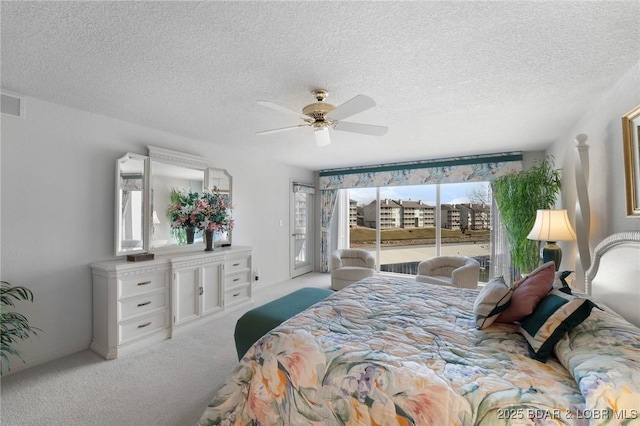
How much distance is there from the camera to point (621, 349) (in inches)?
43.6

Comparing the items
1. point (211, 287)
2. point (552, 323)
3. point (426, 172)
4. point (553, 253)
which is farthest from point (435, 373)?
point (426, 172)

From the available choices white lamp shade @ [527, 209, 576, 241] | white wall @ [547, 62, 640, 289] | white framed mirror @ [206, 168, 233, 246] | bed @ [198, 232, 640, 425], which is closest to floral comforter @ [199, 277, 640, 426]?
bed @ [198, 232, 640, 425]

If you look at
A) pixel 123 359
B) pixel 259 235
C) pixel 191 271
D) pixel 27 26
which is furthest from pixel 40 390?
pixel 259 235

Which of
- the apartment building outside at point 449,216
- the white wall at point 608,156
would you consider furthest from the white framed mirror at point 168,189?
the apartment building outside at point 449,216

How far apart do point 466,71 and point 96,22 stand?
2.28 m

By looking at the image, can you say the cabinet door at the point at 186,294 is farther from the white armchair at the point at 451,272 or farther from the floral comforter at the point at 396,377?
the white armchair at the point at 451,272

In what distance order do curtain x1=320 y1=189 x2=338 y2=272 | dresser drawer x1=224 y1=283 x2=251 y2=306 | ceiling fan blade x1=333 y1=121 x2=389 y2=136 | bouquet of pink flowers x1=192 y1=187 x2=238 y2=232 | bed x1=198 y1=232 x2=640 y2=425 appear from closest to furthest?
bed x1=198 y1=232 x2=640 y2=425 → ceiling fan blade x1=333 y1=121 x2=389 y2=136 → bouquet of pink flowers x1=192 y1=187 x2=238 y2=232 → dresser drawer x1=224 y1=283 x2=251 y2=306 → curtain x1=320 y1=189 x2=338 y2=272

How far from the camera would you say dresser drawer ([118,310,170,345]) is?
266 cm

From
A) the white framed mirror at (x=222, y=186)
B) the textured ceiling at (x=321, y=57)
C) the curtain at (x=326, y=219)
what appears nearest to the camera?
→ the textured ceiling at (x=321, y=57)

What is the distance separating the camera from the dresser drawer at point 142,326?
2.66 meters

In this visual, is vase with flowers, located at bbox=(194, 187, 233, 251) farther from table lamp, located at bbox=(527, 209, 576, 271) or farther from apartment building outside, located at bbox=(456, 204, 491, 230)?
apartment building outside, located at bbox=(456, 204, 491, 230)

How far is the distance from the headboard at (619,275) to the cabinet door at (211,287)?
12.1 ft

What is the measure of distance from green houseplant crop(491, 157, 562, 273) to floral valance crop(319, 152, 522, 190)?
2.77 feet

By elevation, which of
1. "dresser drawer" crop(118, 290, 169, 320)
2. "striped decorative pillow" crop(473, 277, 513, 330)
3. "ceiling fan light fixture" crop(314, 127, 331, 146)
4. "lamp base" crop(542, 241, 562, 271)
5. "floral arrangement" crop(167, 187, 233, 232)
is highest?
"ceiling fan light fixture" crop(314, 127, 331, 146)
